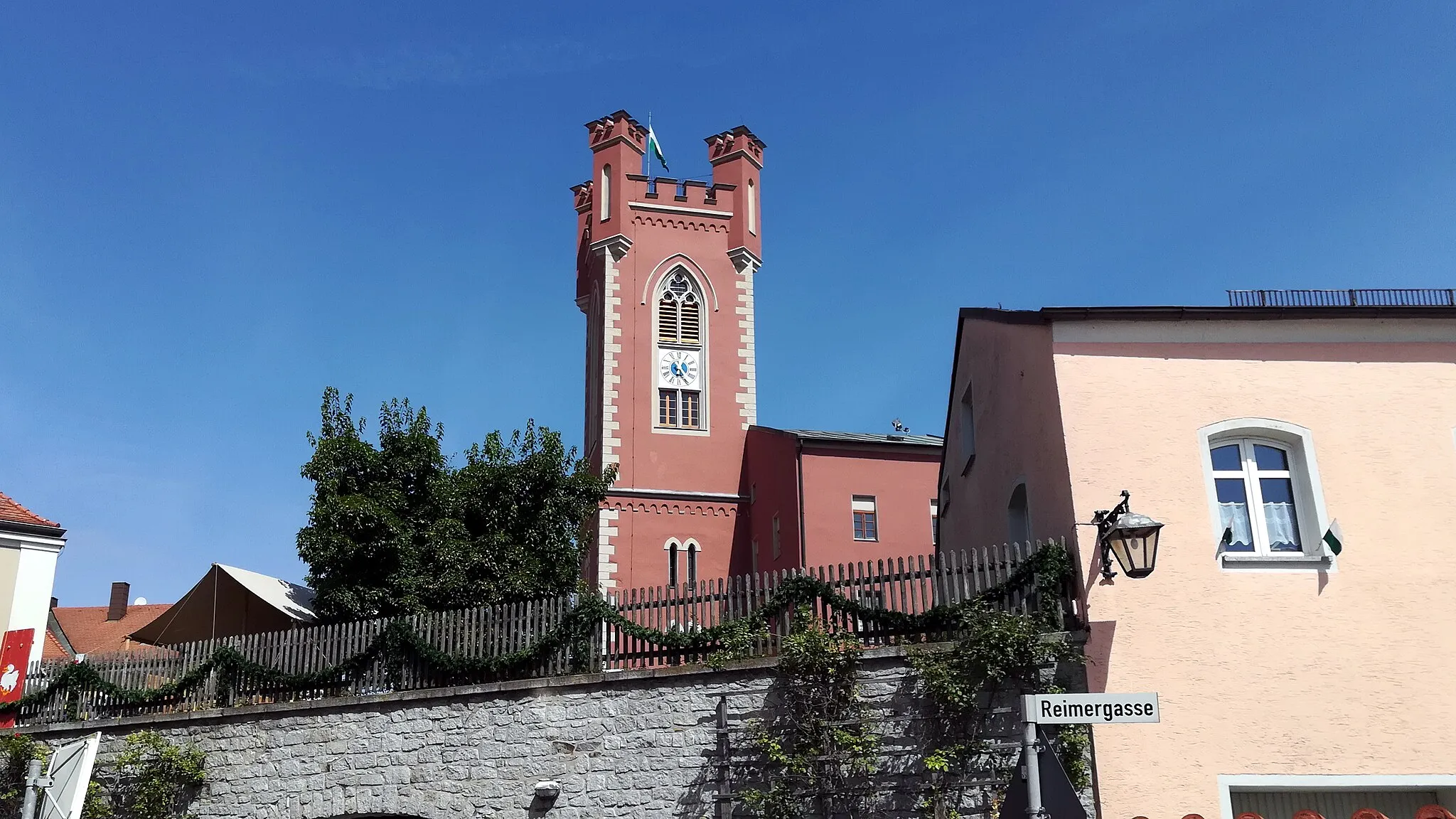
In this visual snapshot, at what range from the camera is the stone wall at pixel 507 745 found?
12383 millimetres

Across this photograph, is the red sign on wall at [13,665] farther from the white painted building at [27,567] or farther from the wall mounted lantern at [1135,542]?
the wall mounted lantern at [1135,542]

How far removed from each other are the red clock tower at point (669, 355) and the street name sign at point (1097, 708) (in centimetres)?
2211

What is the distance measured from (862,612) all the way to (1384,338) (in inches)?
244

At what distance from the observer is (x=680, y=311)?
3300 cm

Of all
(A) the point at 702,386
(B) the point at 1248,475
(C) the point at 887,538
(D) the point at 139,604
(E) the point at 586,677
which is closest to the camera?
(B) the point at 1248,475

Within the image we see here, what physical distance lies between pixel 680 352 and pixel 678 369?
1.76 ft

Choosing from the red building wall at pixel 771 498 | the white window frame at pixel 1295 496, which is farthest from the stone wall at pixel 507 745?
the red building wall at pixel 771 498

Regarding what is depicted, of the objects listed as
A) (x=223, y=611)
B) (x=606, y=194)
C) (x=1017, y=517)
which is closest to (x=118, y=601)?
(x=606, y=194)

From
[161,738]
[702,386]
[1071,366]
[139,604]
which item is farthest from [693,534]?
[139,604]

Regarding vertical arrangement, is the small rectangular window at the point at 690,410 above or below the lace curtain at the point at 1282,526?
above

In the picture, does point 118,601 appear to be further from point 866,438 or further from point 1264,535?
point 1264,535

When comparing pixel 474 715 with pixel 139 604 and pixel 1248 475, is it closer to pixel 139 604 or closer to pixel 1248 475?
pixel 1248 475

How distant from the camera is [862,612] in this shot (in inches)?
487

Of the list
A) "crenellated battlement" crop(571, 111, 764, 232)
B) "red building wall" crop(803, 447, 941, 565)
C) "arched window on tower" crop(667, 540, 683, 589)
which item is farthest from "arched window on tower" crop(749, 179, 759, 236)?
"arched window on tower" crop(667, 540, 683, 589)
